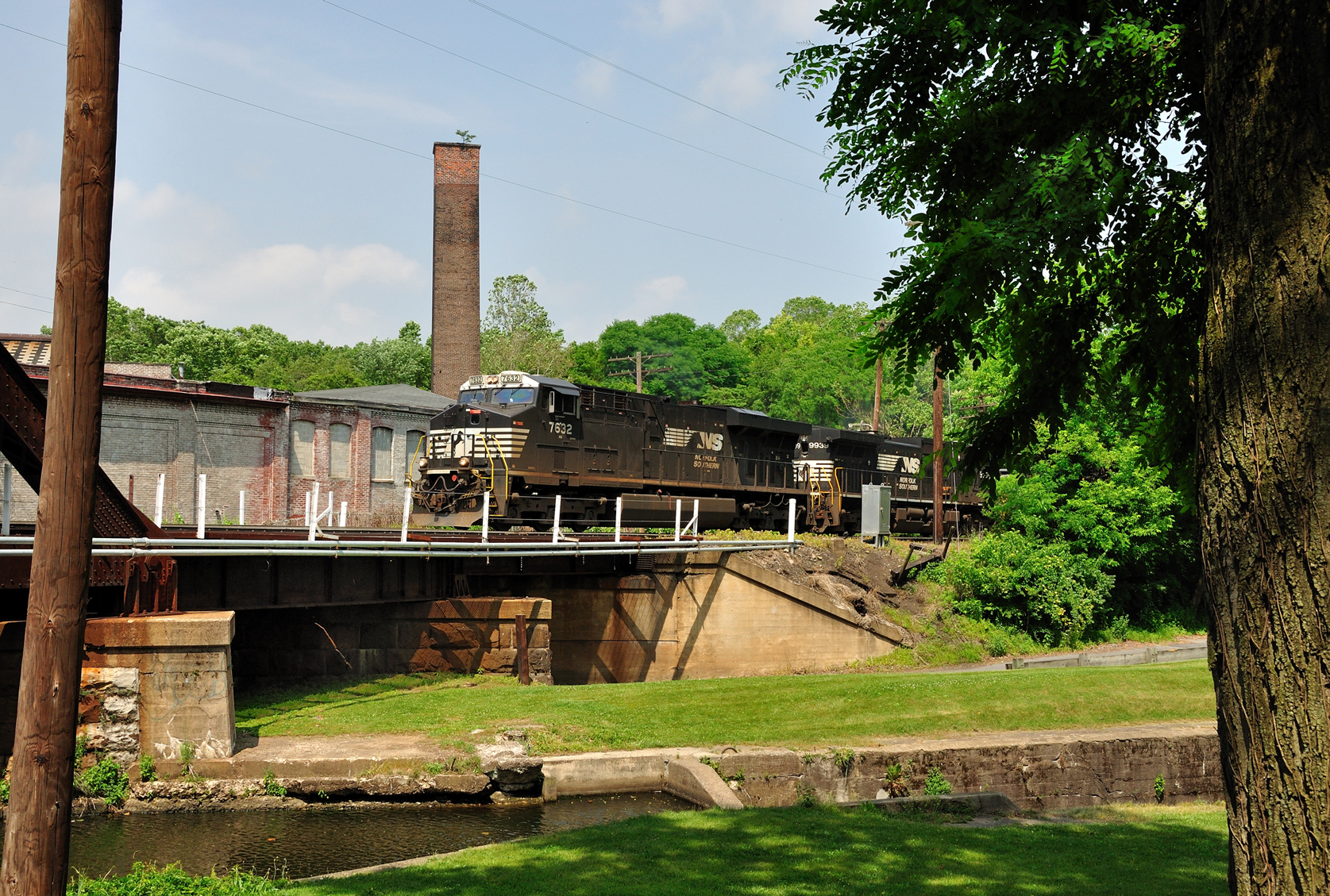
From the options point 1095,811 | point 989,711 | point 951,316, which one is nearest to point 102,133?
point 951,316

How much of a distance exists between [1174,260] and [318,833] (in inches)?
436

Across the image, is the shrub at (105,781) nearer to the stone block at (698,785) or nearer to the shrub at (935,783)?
the stone block at (698,785)

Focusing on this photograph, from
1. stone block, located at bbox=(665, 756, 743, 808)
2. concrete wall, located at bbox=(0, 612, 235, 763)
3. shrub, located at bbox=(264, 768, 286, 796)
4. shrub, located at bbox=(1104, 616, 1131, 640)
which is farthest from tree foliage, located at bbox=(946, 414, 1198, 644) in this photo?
concrete wall, located at bbox=(0, 612, 235, 763)

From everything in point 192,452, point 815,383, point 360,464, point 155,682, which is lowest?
point 155,682

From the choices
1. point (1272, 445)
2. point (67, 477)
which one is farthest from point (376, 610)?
point (1272, 445)

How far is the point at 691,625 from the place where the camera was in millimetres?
25781

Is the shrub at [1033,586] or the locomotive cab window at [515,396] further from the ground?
the locomotive cab window at [515,396]

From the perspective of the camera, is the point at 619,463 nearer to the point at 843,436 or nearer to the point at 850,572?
the point at 850,572

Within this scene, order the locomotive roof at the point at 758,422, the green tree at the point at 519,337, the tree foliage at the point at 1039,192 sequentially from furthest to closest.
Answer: the green tree at the point at 519,337
the locomotive roof at the point at 758,422
the tree foliage at the point at 1039,192

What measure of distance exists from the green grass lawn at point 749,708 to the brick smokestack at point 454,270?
102 feet

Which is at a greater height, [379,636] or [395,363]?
[395,363]

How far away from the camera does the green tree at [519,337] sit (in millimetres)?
73312

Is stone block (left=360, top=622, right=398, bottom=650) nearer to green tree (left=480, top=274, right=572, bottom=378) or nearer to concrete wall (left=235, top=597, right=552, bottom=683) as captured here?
concrete wall (left=235, top=597, right=552, bottom=683)

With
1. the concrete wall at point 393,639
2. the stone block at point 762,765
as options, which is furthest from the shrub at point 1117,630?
the stone block at point 762,765
